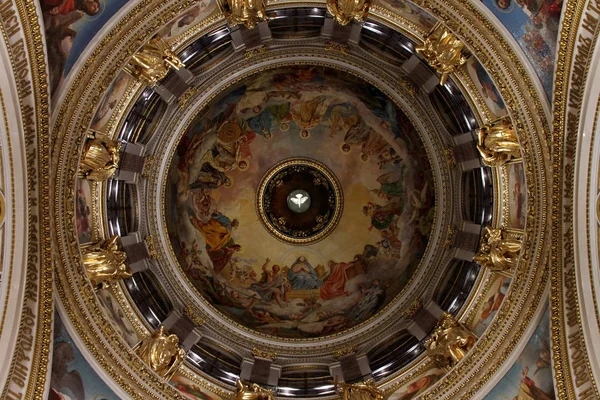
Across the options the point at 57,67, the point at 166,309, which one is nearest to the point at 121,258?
the point at 166,309

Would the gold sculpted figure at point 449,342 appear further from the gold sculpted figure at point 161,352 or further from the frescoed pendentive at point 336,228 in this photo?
the gold sculpted figure at point 161,352

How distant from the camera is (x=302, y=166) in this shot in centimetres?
1811

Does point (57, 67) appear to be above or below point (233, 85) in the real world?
below

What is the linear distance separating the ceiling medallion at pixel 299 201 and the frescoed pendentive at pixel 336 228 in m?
0.25

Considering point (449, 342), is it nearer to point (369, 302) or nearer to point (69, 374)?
point (369, 302)

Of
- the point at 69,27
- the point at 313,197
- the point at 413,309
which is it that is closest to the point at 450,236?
the point at 413,309

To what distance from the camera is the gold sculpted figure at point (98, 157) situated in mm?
11281

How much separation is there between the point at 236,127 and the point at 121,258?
6.03 m

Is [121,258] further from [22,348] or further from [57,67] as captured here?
[57,67]

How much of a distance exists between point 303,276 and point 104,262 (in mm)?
7580

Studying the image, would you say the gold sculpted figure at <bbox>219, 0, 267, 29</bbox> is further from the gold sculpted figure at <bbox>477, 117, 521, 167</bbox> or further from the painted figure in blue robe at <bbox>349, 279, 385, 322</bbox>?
the painted figure in blue robe at <bbox>349, 279, 385, 322</bbox>

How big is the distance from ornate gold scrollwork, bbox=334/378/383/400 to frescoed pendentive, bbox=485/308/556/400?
2.82 metres

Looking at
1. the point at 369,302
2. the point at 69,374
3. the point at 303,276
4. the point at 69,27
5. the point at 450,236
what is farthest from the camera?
the point at 303,276

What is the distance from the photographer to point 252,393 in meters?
13.1
